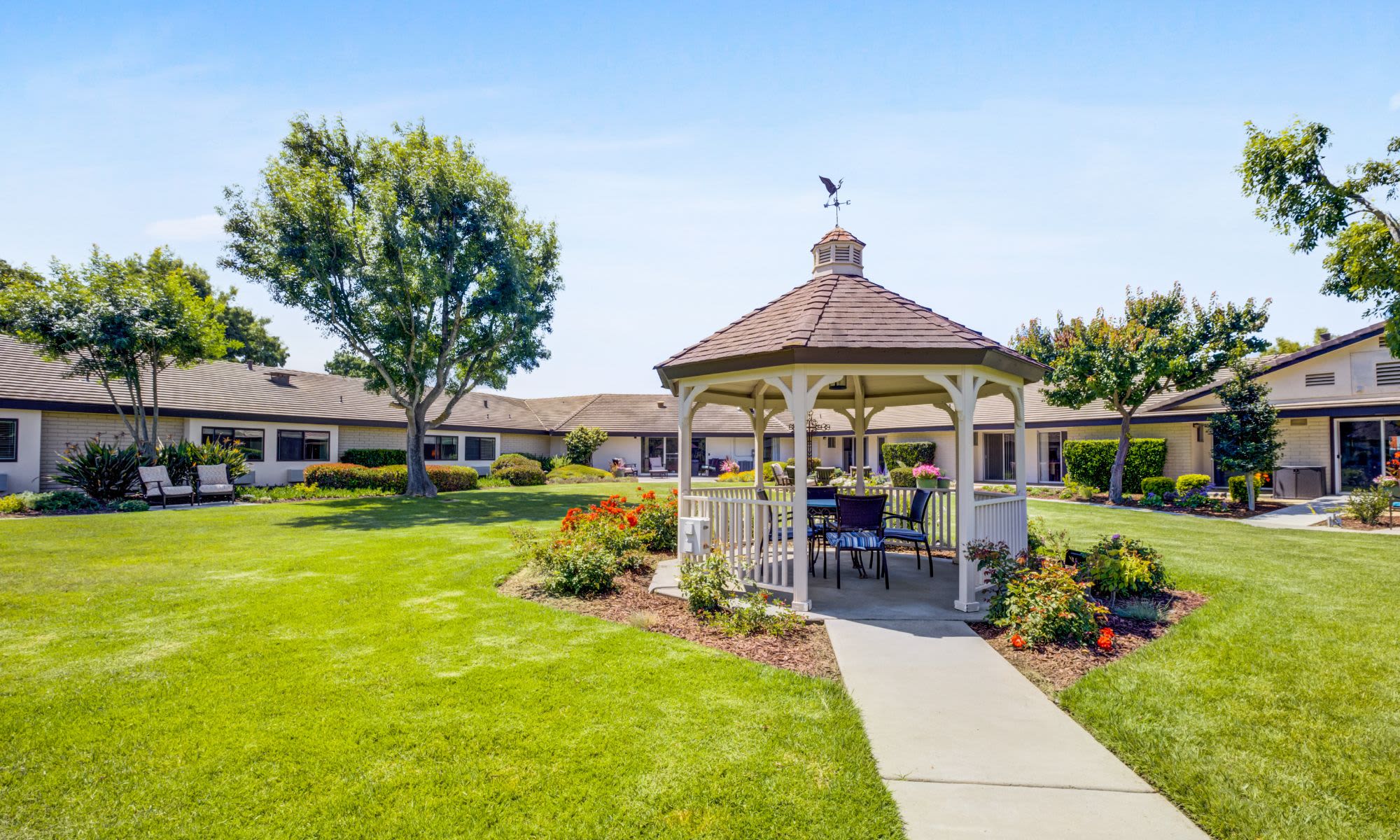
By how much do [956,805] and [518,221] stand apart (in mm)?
20582

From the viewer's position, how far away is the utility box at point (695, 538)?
7.45 metres

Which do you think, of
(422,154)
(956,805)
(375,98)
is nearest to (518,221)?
(422,154)

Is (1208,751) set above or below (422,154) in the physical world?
below

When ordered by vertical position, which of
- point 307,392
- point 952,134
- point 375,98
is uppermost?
point 375,98

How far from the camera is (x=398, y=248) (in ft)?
58.6

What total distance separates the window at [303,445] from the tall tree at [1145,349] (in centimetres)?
2644

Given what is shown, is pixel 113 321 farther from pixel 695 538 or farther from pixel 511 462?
pixel 695 538

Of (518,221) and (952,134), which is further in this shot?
(518,221)

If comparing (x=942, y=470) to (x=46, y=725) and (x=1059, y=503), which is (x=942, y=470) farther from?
(x=46, y=725)

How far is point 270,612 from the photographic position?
6176mm

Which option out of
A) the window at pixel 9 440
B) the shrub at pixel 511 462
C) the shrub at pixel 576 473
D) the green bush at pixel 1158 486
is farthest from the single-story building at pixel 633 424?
the shrub at pixel 576 473

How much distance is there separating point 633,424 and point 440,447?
1018cm

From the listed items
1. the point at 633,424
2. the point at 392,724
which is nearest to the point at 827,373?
the point at 392,724

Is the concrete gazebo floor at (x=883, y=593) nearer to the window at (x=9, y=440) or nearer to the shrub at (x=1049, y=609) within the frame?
the shrub at (x=1049, y=609)
